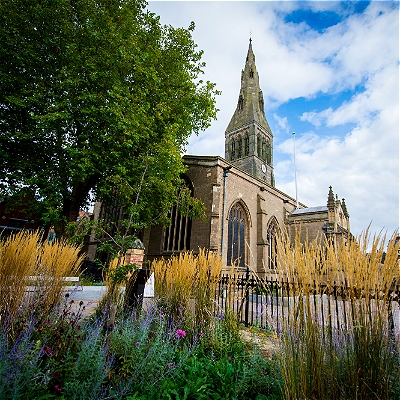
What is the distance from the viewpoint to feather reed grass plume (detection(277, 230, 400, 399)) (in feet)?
6.57

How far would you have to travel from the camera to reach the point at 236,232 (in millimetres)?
18188

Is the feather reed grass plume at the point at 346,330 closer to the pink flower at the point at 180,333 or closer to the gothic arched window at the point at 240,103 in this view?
the pink flower at the point at 180,333

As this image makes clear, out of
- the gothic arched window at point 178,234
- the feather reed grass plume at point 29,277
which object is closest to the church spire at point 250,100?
the gothic arched window at point 178,234

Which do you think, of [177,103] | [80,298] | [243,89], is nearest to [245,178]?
[177,103]

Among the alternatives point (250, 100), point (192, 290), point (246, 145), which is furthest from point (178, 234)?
point (250, 100)

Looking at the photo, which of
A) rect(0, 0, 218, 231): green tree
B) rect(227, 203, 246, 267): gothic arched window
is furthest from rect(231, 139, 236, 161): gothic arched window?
rect(0, 0, 218, 231): green tree

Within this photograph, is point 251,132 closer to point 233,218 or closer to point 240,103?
point 240,103

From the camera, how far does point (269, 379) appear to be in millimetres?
2873

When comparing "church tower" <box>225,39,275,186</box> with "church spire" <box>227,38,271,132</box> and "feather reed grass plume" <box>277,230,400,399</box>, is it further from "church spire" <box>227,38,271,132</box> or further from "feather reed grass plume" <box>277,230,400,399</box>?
"feather reed grass plume" <box>277,230,400,399</box>

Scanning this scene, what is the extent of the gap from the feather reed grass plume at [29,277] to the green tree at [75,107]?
15.2ft

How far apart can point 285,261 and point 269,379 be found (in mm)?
1543

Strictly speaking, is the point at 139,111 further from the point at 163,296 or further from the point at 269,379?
the point at 269,379

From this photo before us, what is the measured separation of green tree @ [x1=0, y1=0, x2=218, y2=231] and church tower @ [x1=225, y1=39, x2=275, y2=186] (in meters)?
29.5

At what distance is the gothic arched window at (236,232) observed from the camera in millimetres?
17562
